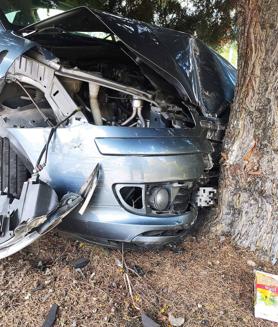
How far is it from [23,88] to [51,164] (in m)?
0.56

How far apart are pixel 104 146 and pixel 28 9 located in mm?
2200

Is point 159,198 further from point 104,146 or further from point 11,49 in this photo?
point 11,49

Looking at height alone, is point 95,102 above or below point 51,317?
above

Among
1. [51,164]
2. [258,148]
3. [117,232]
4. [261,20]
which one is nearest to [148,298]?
[117,232]

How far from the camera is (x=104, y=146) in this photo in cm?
238

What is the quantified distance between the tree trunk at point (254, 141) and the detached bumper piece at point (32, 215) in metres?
1.19

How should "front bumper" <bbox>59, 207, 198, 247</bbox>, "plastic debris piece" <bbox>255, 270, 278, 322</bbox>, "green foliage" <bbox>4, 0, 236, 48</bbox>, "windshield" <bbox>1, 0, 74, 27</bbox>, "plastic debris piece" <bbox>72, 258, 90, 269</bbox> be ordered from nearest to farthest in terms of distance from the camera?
1. "plastic debris piece" <bbox>255, 270, 278, 322</bbox>
2. "front bumper" <bbox>59, 207, 198, 247</bbox>
3. "plastic debris piece" <bbox>72, 258, 90, 269</bbox>
4. "windshield" <bbox>1, 0, 74, 27</bbox>
5. "green foliage" <bbox>4, 0, 236, 48</bbox>

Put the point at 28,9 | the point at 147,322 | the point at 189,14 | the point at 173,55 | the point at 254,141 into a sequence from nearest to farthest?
the point at 147,322
the point at 254,141
the point at 173,55
the point at 28,9
the point at 189,14

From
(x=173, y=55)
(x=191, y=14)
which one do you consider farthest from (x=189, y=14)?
(x=173, y=55)

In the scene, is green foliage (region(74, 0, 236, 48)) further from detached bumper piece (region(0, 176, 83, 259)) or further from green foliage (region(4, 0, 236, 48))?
detached bumper piece (region(0, 176, 83, 259))

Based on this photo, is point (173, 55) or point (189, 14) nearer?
point (173, 55)

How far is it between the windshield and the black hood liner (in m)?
0.49

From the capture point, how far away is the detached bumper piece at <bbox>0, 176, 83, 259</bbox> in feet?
7.18

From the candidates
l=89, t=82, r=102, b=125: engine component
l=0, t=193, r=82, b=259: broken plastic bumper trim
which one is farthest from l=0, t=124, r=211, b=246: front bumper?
l=89, t=82, r=102, b=125: engine component
